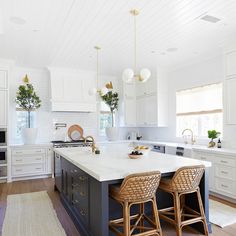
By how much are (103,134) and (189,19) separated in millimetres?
4376

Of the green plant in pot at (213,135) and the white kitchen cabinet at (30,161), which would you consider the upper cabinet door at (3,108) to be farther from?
the green plant in pot at (213,135)

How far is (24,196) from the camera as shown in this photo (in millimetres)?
4098

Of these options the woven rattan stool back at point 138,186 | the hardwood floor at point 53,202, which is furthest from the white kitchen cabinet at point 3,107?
the woven rattan stool back at point 138,186

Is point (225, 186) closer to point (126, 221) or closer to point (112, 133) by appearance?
point (126, 221)

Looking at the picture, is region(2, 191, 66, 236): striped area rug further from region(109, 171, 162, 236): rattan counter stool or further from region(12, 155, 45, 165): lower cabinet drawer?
region(12, 155, 45, 165): lower cabinet drawer

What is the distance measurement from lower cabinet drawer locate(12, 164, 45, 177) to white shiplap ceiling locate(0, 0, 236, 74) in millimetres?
2556

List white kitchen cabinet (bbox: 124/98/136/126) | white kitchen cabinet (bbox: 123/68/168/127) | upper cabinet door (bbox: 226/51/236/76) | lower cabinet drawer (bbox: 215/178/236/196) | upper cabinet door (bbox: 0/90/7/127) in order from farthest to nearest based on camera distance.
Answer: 1. white kitchen cabinet (bbox: 124/98/136/126)
2. white kitchen cabinet (bbox: 123/68/168/127)
3. upper cabinet door (bbox: 0/90/7/127)
4. upper cabinet door (bbox: 226/51/236/76)
5. lower cabinet drawer (bbox: 215/178/236/196)

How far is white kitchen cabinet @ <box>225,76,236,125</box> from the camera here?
3.89 m

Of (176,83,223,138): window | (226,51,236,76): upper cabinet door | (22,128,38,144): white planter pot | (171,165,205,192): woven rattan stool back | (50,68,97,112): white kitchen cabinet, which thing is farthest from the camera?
(50,68,97,112): white kitchen cabinet

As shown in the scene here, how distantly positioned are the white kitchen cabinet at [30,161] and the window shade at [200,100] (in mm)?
3601

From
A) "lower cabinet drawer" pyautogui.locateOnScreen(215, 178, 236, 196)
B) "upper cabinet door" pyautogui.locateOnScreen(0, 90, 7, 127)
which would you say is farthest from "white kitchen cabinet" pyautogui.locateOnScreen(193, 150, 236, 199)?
"upper cabinet door" pyautogui.locateOnScreen(0, 90, 7, 127)

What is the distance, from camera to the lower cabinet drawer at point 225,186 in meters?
3.62

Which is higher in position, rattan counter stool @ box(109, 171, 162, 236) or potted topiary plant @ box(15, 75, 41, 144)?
potted topiary plant @ box(15, 75, 41, 144)

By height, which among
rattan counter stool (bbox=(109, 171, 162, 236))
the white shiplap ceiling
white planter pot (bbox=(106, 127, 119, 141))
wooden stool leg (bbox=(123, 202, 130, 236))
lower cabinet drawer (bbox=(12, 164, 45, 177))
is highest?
the white shiplap ceiling
